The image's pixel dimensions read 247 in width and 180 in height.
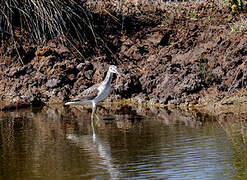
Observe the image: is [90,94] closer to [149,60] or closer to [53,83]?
[53,83]

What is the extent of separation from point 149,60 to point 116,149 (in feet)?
20.7

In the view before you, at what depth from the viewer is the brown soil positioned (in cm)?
1286

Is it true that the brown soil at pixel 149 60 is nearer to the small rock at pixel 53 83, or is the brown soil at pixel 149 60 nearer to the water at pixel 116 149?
the small rock at pixel 53 83

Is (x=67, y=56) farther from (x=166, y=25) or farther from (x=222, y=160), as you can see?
(x=222, y=160)

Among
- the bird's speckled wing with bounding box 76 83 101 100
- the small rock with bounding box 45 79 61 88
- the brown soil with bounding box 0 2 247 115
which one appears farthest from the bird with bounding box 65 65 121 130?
the small rock with bounding box 45 79 61 88

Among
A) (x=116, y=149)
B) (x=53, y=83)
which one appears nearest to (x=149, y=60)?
(x=53, y=83)

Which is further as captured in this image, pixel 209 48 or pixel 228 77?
pixel 209 48

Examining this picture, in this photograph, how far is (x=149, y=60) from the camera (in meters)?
14.3

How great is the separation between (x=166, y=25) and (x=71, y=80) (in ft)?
10.1

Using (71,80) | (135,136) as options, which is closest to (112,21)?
(71,80)

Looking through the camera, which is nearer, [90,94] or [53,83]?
[90,94]

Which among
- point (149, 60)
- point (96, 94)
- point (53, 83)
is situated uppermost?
point (149, 60)

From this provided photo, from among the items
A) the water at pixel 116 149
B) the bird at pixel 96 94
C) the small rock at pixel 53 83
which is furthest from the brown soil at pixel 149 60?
the water at pixel 116 149

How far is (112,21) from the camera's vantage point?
1584 centimetres
